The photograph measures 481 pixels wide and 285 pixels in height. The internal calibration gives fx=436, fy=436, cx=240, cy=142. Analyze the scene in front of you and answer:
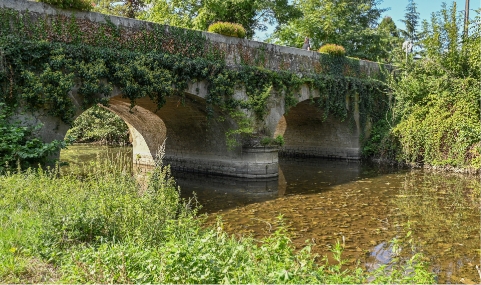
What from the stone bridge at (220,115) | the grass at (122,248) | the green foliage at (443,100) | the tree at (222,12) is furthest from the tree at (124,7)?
the grass at (122,248)

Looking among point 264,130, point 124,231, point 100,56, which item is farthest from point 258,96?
point 124,231

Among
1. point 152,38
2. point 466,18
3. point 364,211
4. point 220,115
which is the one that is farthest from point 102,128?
point 364,211

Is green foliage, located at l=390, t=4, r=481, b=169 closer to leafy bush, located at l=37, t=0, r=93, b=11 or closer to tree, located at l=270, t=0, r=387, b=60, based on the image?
tree, located at l=270, t=0, r=387, b=60

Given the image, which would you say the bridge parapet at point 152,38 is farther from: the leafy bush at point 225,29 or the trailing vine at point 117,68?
the leafy bush at point 225,29

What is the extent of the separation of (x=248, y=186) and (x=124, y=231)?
8.01m

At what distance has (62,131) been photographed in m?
9.42

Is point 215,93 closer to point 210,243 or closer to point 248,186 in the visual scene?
point 248,186

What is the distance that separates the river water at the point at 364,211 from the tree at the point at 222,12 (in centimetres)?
934

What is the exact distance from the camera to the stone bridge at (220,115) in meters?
9.77

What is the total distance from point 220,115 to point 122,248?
31.3 feet

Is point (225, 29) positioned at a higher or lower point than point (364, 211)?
higher

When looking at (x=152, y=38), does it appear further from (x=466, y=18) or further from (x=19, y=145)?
(x=466, y=18)

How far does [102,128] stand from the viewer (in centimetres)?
2572

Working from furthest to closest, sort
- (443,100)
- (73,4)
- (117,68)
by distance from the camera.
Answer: (443,100) → (117,68) → (73,4)
